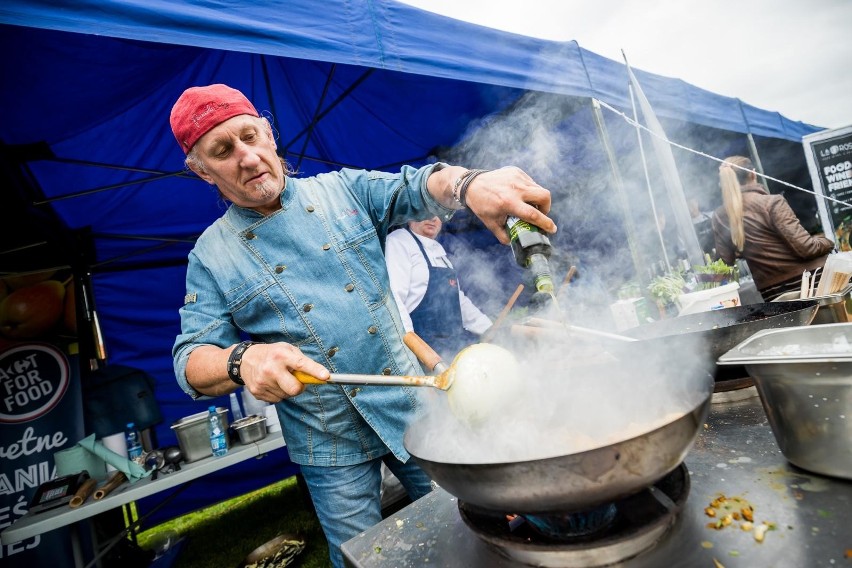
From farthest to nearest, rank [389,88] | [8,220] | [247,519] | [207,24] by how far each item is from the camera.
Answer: [247,519] < [389,88] < [8,220] < [207,24]

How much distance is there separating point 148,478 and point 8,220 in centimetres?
236

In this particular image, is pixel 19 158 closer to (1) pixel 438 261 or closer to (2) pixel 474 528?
(1) pixel 438 261

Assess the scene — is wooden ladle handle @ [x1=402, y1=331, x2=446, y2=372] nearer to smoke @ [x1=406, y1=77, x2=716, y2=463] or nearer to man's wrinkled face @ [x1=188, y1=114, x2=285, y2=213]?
smoke @ [x1=406, y1=77, x2=716, y2=463]

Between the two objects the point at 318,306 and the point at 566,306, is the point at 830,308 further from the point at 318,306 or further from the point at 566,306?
the point at 566,306

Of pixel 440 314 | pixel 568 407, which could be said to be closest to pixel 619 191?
pixel 440 314

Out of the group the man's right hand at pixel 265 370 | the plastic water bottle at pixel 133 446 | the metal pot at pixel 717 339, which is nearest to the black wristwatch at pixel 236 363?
the man's right hand at pixel 265 370

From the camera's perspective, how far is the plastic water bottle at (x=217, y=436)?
312 centimetres

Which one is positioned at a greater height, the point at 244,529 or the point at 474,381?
the point at 474,381

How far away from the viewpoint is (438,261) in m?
3.81

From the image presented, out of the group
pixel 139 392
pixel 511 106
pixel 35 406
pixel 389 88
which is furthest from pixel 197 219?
pixel 511 106

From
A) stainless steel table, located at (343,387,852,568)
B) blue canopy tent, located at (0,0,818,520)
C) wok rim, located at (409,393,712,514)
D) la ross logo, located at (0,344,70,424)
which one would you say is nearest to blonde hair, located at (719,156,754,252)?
blue canopy tent, located at (0,0,818,520)

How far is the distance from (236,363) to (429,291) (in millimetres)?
2366

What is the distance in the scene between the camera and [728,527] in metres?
0.83

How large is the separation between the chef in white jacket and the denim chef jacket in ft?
5.23
